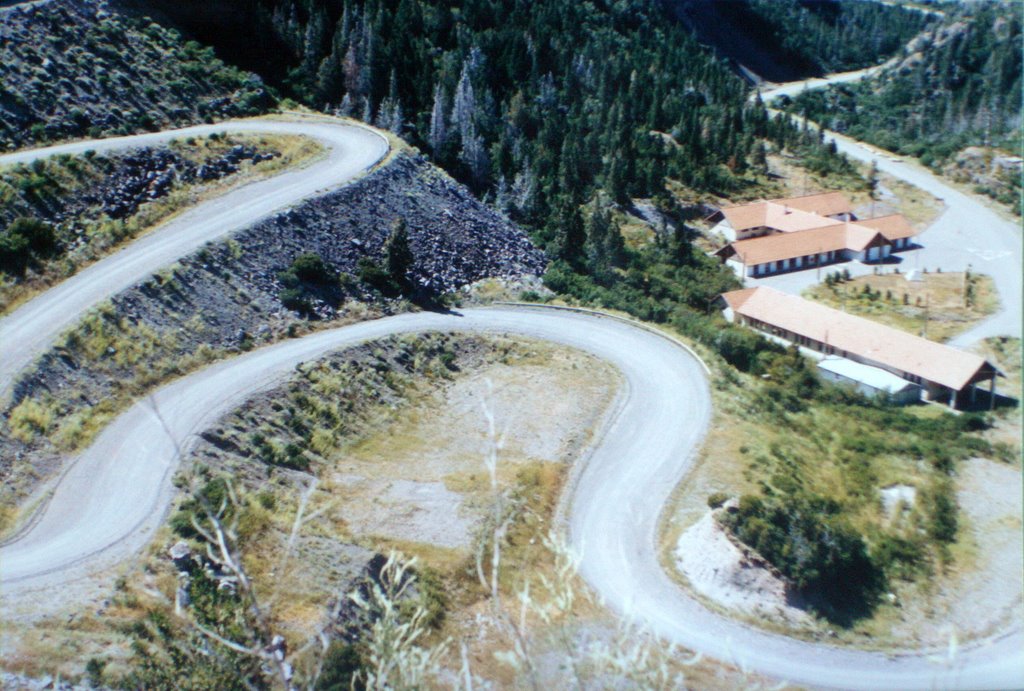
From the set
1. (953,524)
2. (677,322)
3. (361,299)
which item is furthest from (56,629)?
(677,322)

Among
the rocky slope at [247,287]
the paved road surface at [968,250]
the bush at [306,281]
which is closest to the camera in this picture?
the rocky slope at [247,287]

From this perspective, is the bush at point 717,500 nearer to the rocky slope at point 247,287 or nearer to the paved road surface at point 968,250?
the rocky slope at point 247,287

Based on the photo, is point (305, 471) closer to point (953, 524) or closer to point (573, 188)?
point (953, 524)

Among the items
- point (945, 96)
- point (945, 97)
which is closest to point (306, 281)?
point (945, 97)

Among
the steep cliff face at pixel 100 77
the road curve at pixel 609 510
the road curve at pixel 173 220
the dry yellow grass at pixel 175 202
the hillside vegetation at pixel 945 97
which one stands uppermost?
the steep cliff face at pixel 100 77

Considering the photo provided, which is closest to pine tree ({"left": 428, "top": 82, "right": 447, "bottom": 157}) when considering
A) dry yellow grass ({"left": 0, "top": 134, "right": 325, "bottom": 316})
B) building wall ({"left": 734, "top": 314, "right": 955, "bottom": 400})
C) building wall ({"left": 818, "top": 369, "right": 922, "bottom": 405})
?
dry yellow grass ({"left": 0, "top": 134, "right": 325, "bottom": 316})

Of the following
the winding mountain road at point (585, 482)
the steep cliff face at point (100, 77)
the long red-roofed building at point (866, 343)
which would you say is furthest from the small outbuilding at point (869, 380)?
the steep cliff face at point (100, 77)

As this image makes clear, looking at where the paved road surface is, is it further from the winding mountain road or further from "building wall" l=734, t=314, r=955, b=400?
the winding mountain road

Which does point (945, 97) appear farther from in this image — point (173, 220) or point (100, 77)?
point (173, 220)
